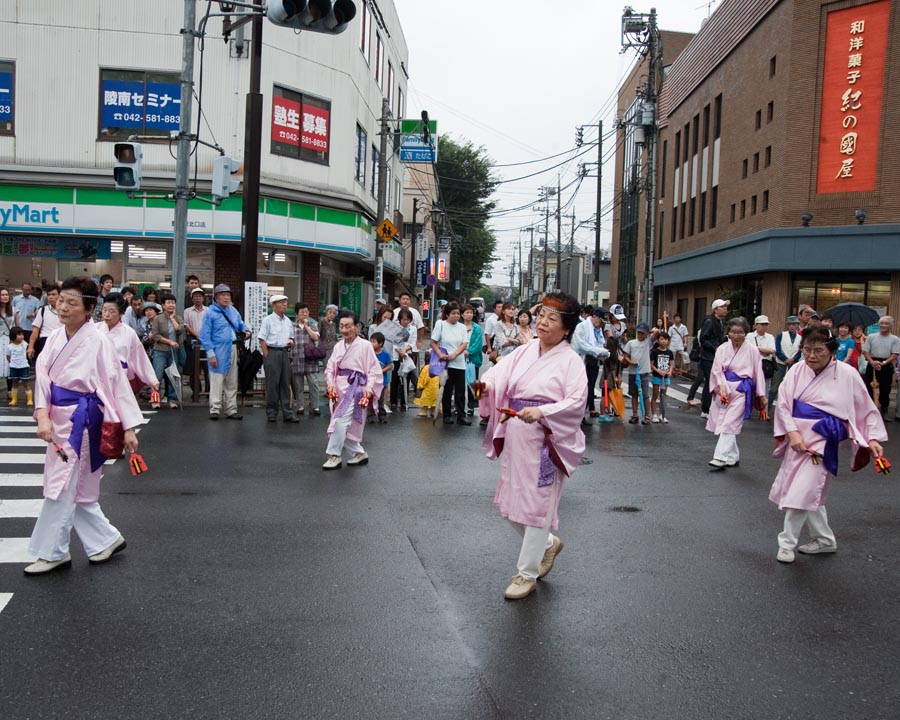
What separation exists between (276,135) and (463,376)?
1109 centimetres

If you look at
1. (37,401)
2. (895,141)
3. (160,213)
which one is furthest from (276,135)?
(37,401)

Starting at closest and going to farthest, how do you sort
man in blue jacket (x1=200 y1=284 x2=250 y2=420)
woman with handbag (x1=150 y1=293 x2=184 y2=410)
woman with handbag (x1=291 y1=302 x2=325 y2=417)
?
1. man in blue jacket (x1=200 y1=284 x2=250 y2=420)
2. woman with handbag (x1=291 y1=302 x2=325 y2=417)
3. woman with handbag (x1=150 y1=293 x2=184 y2=410)

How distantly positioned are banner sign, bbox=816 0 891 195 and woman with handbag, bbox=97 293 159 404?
19.6 m

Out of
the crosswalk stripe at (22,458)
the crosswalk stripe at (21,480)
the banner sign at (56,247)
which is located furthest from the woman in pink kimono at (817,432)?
the banner sign at (56,247)

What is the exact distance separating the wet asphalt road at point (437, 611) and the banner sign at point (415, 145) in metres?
16.2

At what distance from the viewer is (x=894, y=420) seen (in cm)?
1502

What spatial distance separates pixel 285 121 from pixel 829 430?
1770cm

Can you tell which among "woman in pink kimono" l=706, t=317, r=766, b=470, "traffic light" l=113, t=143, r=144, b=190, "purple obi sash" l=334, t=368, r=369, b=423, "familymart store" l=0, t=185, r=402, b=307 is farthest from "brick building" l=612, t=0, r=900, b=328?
"purple obi sash" l=334, t=368, r=369, b=423

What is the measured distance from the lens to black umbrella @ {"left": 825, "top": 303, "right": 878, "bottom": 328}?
13.2 meters

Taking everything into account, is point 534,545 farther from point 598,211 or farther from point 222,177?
point 598,211

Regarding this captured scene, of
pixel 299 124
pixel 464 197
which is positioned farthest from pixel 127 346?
pixel 464 197

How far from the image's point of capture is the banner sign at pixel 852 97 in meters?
21.3

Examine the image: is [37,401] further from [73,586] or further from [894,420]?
[894,420]

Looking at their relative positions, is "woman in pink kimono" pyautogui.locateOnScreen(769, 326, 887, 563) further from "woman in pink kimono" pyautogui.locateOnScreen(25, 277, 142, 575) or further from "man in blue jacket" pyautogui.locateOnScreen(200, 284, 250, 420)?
"man in blue jacket" pyautogui.locateOnScreen(200, 284, 250, 420)
